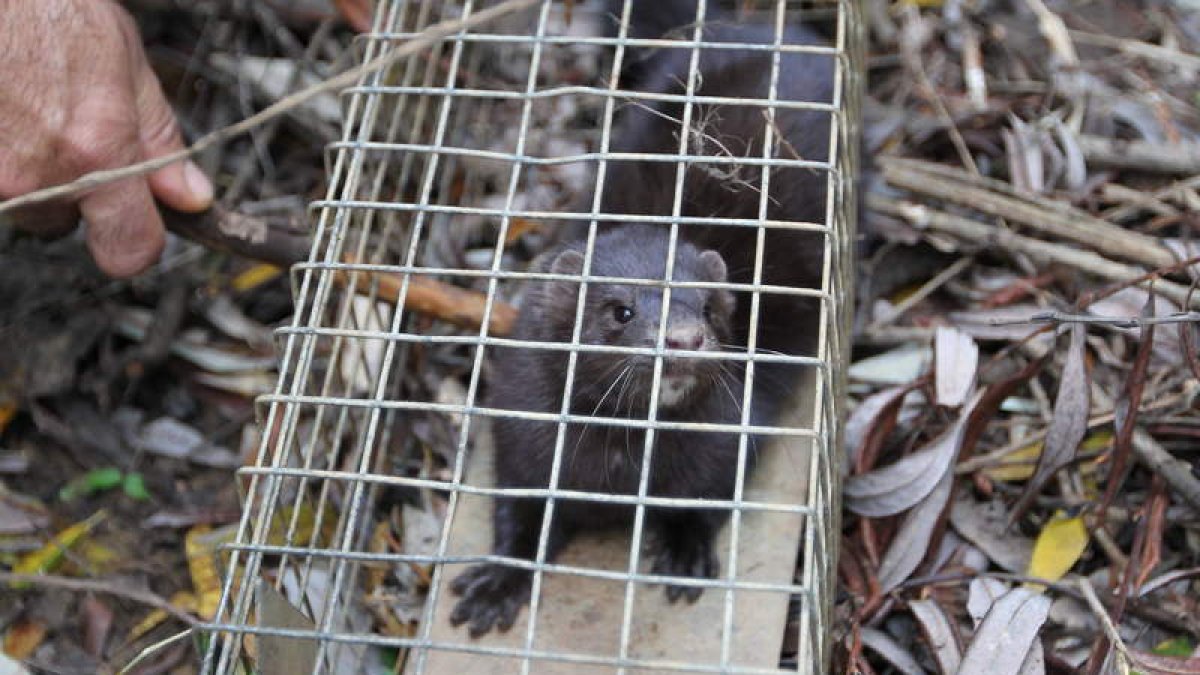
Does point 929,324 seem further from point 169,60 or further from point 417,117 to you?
point 169,60

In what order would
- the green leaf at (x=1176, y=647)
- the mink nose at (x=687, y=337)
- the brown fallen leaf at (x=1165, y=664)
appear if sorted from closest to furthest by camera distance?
1. the mink nose at (x=687, y=337)
2. the brown fallen leaf at (x=1165, y=664)
3. the green leaf at (x=1176, y=647)

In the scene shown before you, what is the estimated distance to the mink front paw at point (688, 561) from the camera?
340cm

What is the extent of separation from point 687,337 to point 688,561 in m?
0.89

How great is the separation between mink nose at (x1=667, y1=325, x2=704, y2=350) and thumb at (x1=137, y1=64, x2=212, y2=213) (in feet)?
5.12

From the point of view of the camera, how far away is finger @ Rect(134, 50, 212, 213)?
3562 mm

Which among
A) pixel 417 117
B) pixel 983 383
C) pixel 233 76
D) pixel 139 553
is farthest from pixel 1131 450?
pixel 233 76

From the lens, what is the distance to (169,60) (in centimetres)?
468

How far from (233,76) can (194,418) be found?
134cm

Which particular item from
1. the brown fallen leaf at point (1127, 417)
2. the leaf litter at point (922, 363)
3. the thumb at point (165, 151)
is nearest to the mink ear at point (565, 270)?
the leaf litter at point (922, 363)

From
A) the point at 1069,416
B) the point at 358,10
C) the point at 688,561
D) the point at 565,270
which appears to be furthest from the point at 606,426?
the point at 358,10

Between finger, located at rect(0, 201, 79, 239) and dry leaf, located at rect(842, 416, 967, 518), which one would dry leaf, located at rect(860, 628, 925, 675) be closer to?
dry leaf, located at rect(842, 416, 967, 518)

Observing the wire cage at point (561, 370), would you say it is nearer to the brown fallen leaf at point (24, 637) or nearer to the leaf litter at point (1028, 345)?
the leaf litter at point (1028, 345)

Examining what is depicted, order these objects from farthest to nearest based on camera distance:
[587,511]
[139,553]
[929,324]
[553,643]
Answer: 1. [929,324]
2. [139,553]
3. [587,511]
4. [553,643]

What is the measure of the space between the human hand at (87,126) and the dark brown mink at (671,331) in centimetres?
108
